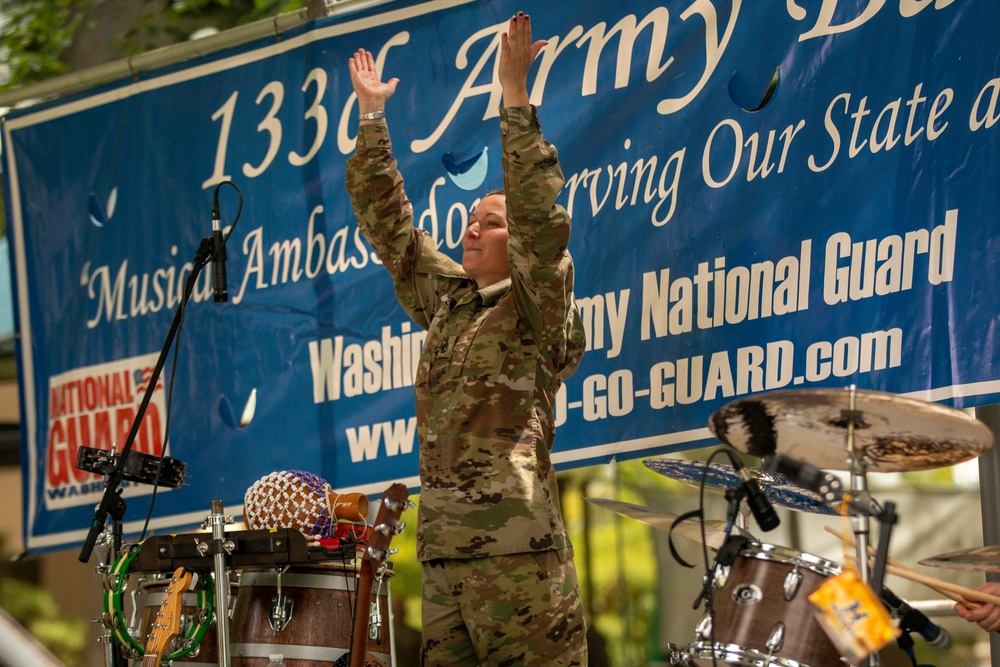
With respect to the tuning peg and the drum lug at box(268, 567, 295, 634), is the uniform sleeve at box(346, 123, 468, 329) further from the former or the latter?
the drum lug at box(268, 567, 295, 634)

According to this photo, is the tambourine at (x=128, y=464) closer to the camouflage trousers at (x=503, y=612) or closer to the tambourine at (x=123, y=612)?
the tambourine at (x=123, y=612)

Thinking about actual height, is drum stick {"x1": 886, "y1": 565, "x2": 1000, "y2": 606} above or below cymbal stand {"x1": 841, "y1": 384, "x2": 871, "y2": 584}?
below

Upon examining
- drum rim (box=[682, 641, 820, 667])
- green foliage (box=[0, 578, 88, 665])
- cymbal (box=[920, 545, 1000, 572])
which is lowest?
green foliage (box=[0, 578, 88, 665])

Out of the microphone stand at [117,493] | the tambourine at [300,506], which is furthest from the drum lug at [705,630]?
the microphone stand at [117,493]

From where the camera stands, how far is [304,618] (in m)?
3.37

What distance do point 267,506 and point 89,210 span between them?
7.11 ft

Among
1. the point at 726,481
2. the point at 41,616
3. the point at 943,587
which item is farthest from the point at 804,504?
the point at 41,616

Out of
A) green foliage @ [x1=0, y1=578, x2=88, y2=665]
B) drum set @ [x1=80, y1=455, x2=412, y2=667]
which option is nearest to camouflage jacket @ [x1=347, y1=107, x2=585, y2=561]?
drum set @ [x1=80, y1=455, x2=412, y2=667]

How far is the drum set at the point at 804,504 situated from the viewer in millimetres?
2416

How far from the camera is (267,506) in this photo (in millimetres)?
3510

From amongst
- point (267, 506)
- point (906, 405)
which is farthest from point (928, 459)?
point (267, 506)

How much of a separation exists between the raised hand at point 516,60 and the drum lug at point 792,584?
1.36 metres

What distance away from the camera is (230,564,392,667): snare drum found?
334 centimetres

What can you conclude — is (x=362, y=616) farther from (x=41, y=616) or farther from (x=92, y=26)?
(x=41, y=616)
